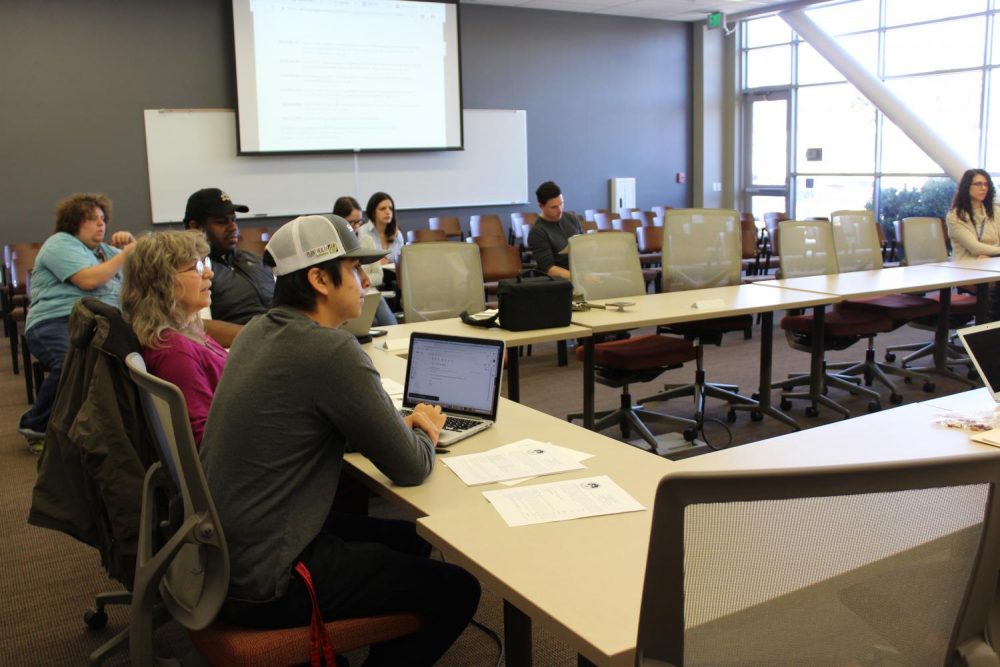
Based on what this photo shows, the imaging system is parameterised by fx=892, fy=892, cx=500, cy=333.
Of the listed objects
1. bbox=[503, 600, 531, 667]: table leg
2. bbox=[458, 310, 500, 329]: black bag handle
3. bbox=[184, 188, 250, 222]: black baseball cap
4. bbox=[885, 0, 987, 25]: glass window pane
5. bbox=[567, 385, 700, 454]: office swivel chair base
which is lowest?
bbox=[567, 385, 700, 454]: office swivel chair base

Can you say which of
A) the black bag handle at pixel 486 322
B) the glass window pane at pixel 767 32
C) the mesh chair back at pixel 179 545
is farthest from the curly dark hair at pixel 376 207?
the glass window pane at pixel 767 32

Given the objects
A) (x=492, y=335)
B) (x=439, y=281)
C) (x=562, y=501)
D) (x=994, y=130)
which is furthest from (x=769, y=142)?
(x=562, y=501)

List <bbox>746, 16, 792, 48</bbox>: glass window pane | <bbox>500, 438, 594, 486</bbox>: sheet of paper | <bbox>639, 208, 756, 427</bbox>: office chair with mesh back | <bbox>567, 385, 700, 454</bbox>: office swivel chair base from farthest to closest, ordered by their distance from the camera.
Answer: <bbox>746, 16, 792, 48</bbox>: glass window pane < <bbox>639, 208, 756, 427</bbox>: office chair with mesh back < <bbox>567, 385, 700, 454</bbox>: office swivel chair base < <bbox>500, 438, 594, 486</bbox>: sheet of paper

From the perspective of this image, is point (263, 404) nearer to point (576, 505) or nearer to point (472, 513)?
point (472, 513)

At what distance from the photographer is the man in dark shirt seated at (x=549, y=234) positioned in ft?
19.2

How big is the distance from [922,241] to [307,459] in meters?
5.79

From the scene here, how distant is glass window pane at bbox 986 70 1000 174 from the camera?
956 cm

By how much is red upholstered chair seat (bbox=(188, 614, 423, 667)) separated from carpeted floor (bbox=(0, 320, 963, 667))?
15.3 inches

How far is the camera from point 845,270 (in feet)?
19.6

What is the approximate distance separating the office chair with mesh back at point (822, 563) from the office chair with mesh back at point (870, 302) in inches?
173

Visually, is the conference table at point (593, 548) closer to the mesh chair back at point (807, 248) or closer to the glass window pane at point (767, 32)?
the mesh chair back at point (807, 248)

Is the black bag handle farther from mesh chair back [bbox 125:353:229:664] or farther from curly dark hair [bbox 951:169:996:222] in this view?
curly dark hair [bbox 951:169:996:222]

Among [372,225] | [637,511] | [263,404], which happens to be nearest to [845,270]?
[372,225]

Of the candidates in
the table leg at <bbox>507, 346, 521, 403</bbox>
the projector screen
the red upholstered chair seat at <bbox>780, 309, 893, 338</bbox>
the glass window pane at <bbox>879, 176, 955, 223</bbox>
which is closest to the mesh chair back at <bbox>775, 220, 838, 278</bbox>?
the red upholstered chair seat at <bbox>780, 309, 893, 338</bbox>
